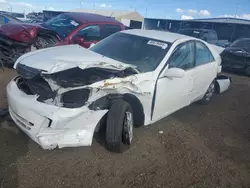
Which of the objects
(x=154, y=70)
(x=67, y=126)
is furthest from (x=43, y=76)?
(x=154, y=70)

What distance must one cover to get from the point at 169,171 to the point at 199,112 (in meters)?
2.45

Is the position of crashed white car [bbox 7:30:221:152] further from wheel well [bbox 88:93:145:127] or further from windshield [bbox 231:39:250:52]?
windshield [bbox 231:39:250:52]

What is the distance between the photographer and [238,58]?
9281 mm

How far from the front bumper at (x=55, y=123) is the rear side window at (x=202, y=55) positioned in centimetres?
258

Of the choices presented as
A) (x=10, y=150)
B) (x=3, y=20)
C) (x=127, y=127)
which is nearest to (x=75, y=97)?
(x=127, y=127)

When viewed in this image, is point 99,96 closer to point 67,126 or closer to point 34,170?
point 67,126

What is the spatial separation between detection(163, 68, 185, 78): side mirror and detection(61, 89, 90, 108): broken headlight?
4.13 ft

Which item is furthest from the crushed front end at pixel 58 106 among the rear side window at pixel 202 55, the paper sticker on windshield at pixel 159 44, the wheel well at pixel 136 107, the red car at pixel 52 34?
the red car at pixel 52 34

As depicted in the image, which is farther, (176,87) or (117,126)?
(176,87)

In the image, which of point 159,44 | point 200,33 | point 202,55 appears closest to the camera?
point 159,44

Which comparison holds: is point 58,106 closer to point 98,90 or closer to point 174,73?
point 98,90

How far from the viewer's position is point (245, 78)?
8992 millimetres

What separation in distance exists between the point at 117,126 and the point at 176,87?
1371 mm

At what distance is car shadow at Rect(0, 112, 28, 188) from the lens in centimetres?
254
